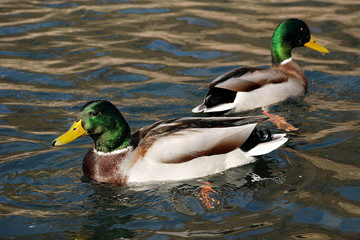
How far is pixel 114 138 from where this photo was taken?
6.52m

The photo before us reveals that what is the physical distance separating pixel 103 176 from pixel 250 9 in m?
7.52

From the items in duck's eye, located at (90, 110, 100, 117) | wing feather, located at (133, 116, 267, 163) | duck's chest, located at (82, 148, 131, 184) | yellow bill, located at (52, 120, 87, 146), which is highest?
duck's eye, located at (90, 110, 100, 117)

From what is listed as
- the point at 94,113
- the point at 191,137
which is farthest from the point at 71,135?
the point at 191,137

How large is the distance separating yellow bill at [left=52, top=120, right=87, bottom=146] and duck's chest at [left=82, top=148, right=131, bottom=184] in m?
0.36

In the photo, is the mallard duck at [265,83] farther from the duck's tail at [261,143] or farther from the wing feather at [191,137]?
the wing feather at [191,137]

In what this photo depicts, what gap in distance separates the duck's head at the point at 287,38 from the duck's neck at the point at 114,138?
390cm

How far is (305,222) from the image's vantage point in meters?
5.49

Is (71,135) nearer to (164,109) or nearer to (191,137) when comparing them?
(191,137)

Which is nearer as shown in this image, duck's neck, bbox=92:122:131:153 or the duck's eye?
the duck's eye

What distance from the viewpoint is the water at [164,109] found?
18.4 ft

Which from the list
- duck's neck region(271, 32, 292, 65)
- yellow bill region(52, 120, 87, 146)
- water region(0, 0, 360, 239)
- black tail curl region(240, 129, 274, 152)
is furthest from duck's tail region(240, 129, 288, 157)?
duck's neck region(271, 32, 292, 65)

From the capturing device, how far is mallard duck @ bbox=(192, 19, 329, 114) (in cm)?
850

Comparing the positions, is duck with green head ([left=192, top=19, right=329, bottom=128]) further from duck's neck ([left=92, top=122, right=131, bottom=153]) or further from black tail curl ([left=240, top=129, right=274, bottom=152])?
duck's neck ([left=92, top=122, right=131, bottom=153])

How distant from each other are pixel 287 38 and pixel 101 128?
424 centimetres
